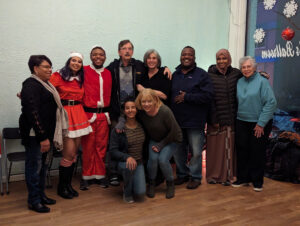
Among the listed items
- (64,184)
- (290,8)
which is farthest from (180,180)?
(290,8)

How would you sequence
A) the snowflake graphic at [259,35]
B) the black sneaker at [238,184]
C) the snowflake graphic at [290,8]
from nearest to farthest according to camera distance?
the black sneaker at [238,184], the snowflake graphic at [290,8], the snowflake graphic at [259,35]

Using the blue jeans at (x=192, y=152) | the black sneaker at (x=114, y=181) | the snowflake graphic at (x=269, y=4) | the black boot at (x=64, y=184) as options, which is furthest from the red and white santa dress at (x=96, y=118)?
the snowflake graphic at (x=269, y=4)

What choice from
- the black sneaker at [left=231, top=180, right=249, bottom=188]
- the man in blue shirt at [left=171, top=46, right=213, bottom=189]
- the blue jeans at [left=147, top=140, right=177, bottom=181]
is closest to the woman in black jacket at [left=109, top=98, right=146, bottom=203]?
the blue jeans at [left=147, top=140, right=177, bottom=181]

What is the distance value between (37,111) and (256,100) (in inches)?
83.8

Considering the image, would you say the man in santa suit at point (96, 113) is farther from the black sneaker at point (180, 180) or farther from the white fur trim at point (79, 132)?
the black sneaker at point (180, 180)

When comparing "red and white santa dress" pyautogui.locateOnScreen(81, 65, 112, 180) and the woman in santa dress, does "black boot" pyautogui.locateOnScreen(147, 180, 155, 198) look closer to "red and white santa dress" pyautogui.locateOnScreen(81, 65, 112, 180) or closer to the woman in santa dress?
"red and white santa dress" pyautogui.locateOnScreen(81, 65, 112, 180)

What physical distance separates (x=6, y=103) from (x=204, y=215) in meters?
2.44

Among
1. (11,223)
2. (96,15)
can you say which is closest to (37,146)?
(11,223)

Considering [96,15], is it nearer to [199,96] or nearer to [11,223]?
[199,96]

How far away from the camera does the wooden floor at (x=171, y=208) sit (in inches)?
98.6

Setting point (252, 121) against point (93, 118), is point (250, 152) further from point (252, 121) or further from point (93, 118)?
point (93, 118)

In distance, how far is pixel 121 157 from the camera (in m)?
2.87

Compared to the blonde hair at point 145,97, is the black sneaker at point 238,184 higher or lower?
lower

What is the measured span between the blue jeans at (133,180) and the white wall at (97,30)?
1.49m
